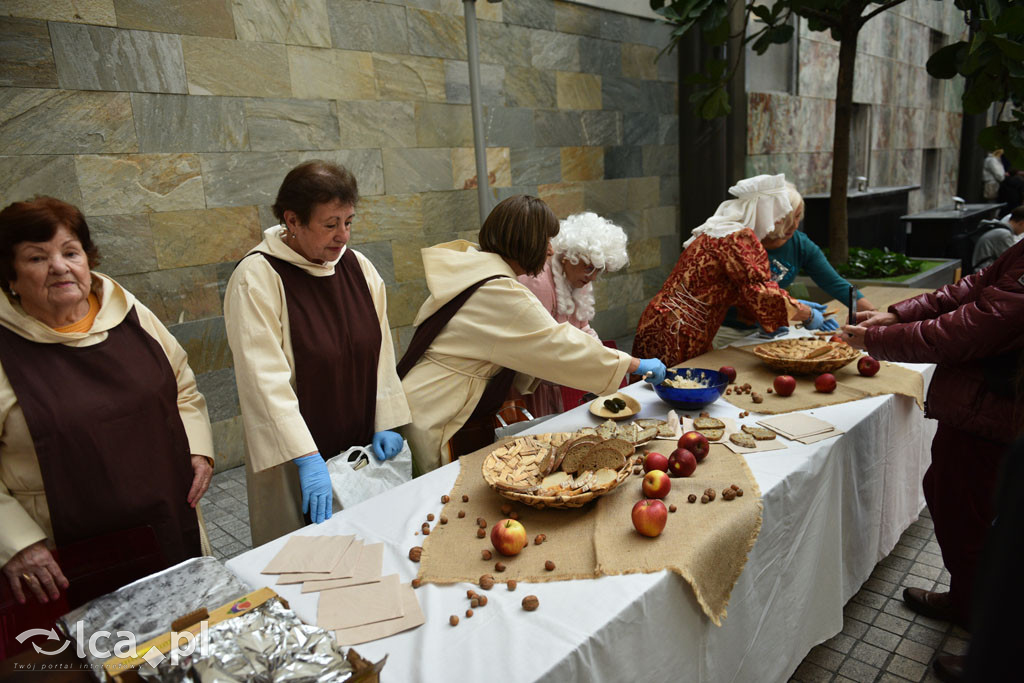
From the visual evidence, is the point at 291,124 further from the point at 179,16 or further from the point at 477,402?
the point at 477,402

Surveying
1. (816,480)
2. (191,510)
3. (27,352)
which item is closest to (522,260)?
(816,480)

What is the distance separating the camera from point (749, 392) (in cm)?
292

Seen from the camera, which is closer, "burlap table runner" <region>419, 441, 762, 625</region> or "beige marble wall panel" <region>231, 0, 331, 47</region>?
"burlap table runner" <region>419, 441, 762, 625</region>

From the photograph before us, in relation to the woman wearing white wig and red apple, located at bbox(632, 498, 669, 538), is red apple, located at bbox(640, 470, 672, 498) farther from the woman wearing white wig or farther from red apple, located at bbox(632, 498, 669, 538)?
the woman wearing white wig

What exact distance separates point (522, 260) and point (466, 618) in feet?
5.28

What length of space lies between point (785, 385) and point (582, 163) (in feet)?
15.4

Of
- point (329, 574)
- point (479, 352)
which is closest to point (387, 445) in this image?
point (479, 352)

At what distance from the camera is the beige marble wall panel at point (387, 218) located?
5230 millimetres

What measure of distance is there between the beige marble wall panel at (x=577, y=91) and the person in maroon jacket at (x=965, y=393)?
15.2 feet

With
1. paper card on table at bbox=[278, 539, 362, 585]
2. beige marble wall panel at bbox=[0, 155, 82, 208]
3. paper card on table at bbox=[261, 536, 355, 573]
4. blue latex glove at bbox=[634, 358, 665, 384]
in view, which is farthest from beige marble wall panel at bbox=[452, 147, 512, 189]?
paper card on table at bbox=[278, 539, 362, 585]

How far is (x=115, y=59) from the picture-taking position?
394 centimetres

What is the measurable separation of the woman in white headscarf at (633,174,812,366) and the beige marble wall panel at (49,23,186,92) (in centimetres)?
331

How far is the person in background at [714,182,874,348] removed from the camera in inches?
155

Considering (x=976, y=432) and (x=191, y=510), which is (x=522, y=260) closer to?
(x=191, y=510)
